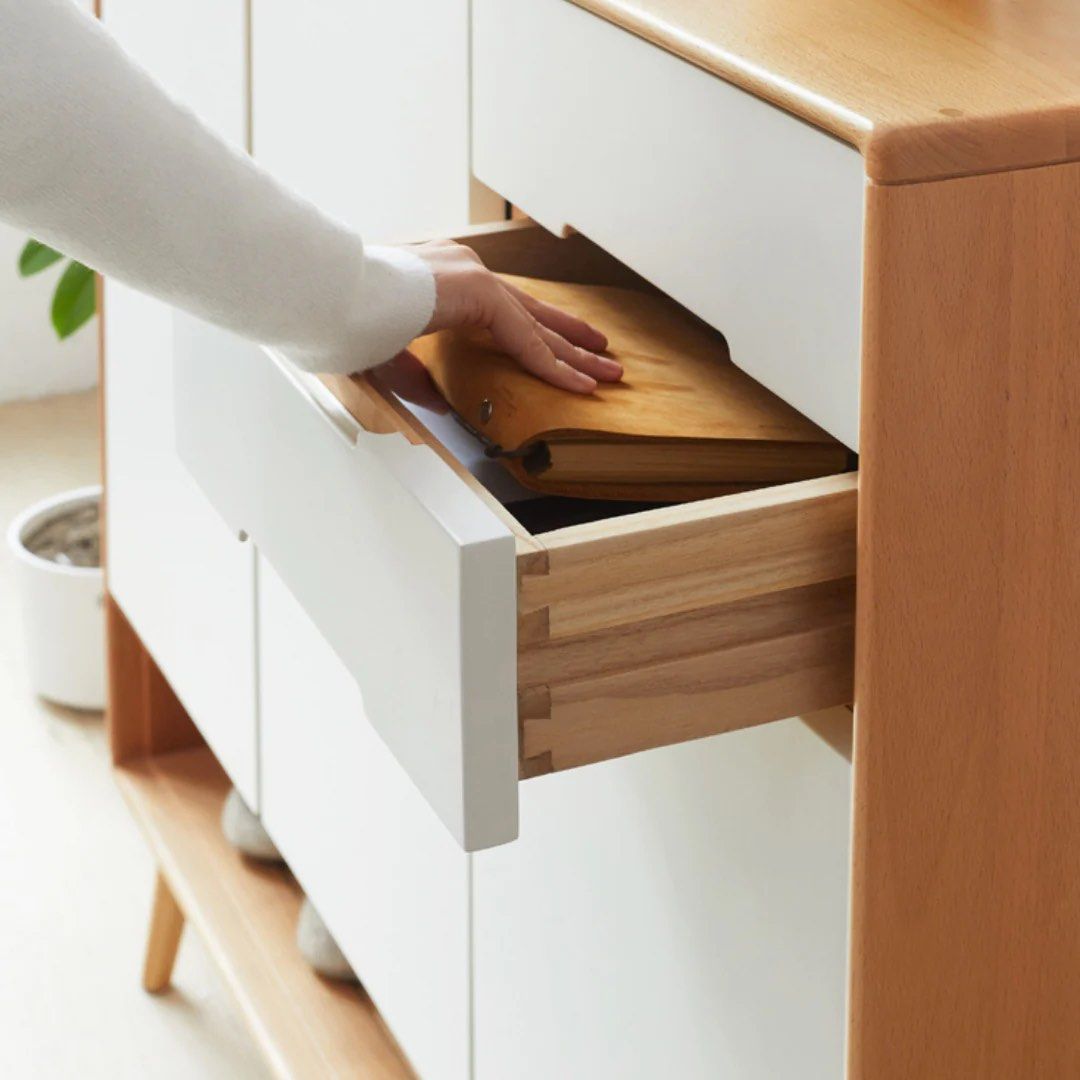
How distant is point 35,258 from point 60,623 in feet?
1.40

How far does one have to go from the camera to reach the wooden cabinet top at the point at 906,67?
0.68m

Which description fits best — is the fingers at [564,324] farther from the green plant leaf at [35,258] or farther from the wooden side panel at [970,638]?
the green plant leaf at [35,258]

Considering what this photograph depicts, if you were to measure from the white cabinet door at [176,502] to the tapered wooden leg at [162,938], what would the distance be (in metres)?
0.17

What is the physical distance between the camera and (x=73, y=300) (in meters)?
2.17

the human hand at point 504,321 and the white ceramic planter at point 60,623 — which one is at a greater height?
the human hand at point 504,321

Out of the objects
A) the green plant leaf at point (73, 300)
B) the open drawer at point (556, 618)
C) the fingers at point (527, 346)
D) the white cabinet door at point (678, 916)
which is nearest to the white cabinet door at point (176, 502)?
the green plant leaf at point (73, 300)

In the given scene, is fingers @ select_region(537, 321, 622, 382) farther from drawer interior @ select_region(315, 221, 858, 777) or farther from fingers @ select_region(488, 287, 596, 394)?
drawer interior @ select_region(315, 221, 858, 777)

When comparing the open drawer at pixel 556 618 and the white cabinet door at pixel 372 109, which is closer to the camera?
the open drawer at pixel 556 618

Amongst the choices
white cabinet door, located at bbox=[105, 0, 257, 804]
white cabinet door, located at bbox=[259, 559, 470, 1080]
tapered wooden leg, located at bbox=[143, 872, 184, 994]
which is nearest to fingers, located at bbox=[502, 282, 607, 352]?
white cabinet door, located at bbox=[259, 559, 470, 1080]

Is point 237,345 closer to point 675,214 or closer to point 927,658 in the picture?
point 675,214

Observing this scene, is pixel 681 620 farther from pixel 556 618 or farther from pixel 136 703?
pixel 136 703

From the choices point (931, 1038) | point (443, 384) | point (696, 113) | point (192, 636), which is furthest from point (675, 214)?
point (192, 636)

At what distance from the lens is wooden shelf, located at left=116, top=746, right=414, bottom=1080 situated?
150 cm

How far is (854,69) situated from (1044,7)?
5.6 inches
